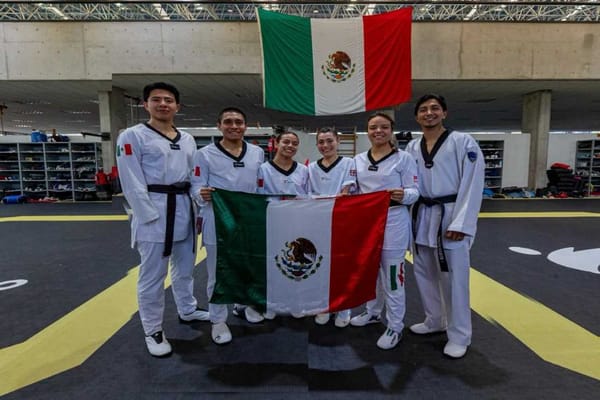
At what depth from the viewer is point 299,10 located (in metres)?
13.4

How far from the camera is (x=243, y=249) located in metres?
2.07

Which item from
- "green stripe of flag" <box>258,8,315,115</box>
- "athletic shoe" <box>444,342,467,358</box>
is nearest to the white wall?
"green stripe of flag" <box>258,8,315,115</box>

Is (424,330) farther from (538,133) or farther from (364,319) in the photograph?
(538,133)

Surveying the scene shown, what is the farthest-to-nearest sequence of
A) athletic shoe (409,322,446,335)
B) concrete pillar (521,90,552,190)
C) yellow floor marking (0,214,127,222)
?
concrete pillar (521,90,552,190), yellow floor marking (0,214,127,222), athletic shoe (409,322,446,335)

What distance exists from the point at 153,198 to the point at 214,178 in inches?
16.0

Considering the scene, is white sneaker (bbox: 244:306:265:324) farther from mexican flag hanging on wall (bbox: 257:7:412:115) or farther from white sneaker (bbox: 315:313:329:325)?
mexican flag hanging on wall (bbox: 257:7:412:115)

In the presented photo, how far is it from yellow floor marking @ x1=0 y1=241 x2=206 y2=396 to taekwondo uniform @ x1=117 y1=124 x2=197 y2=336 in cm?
46

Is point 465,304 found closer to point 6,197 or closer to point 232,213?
point 232,213

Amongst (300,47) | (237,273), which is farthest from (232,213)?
(300,47)

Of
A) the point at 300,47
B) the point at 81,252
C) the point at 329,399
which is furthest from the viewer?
the point at 81,252

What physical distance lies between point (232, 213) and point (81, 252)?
335cm

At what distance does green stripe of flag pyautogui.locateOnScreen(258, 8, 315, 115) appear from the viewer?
2.90 m

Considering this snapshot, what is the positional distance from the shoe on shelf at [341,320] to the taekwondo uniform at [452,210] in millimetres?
696

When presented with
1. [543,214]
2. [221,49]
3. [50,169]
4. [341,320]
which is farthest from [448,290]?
[50,169]
